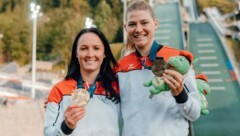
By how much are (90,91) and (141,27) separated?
414mm

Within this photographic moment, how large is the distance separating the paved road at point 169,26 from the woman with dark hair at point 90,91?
10.8 meters

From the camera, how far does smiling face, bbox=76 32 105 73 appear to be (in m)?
2.11

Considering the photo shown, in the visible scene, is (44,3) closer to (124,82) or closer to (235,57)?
(235,57)

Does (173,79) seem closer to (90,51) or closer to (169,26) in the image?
(90,51)

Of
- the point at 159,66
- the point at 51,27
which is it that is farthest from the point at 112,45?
the point at 159,66

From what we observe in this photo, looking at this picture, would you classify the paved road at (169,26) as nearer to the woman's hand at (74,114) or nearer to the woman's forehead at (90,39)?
the woman's forehead at (90,39)

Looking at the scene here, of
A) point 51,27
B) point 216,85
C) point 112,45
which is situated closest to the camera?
point 216,85

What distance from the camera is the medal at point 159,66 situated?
1.89m

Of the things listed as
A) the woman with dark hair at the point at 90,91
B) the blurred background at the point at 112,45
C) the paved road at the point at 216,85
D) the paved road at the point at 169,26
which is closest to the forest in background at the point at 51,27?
the blurred background at the point at 112,45

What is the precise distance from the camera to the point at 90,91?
208 cm

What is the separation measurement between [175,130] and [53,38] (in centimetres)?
2938

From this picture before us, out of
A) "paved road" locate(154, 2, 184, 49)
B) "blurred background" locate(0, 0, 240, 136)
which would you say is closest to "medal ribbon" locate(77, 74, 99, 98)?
"blurred background" locate(0, 0, 240, 136)

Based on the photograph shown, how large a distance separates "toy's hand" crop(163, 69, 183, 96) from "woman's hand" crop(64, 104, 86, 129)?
0.40 m

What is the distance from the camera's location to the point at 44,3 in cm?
3566
